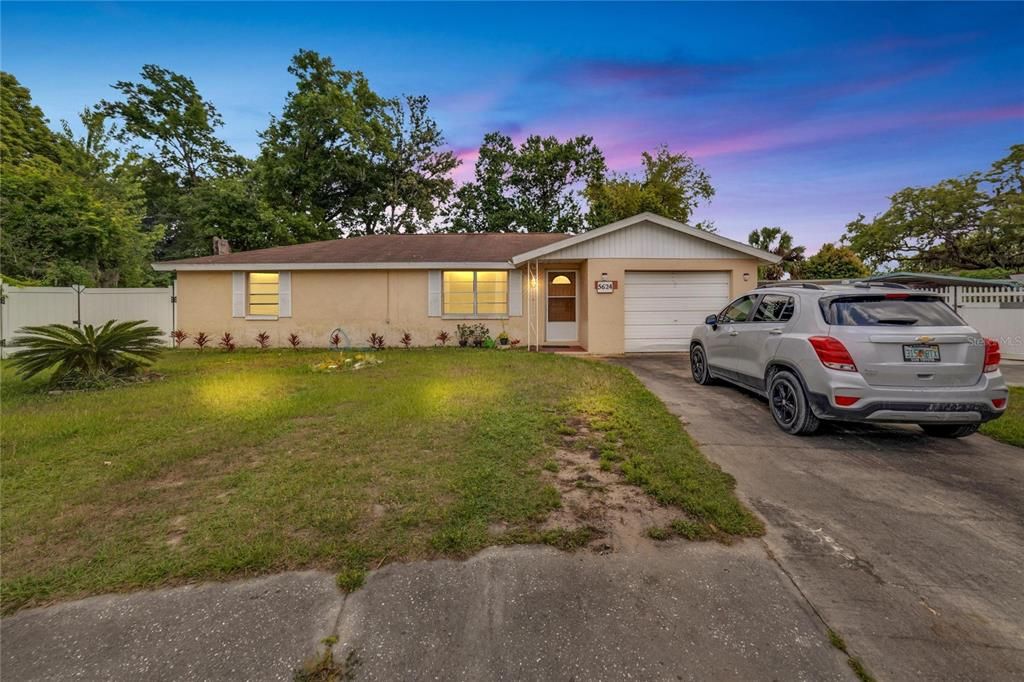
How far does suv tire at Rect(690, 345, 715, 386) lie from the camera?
7.00 m

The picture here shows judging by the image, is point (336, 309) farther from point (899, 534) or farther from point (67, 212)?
point (899, 534)

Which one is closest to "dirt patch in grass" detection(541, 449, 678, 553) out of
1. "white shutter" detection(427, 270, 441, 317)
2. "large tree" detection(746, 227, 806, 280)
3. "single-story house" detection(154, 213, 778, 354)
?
"single-story house" detection(154, 213, 778, 354)

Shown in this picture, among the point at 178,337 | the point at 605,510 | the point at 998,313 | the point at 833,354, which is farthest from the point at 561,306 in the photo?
the point at 178,337

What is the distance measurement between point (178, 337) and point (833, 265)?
34271mm

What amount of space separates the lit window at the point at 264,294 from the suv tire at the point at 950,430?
14926 millimetres

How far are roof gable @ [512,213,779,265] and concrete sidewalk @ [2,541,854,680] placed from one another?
9.46 meters

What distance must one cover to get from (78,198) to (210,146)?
44.9 feet

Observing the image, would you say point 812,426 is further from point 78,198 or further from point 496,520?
point 78,198

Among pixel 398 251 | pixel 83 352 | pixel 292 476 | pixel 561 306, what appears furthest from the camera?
pixel 398 251

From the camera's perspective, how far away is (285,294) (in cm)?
1273

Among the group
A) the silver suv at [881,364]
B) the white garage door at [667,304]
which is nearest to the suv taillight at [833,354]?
the silver suv at [881,364]

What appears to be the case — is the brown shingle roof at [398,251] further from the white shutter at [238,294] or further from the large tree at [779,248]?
the large tree at [779,248]

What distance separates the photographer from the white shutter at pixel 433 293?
1255 centimetres

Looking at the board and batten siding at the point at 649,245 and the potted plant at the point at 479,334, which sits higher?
the board and batten siding at the point at 649,245
